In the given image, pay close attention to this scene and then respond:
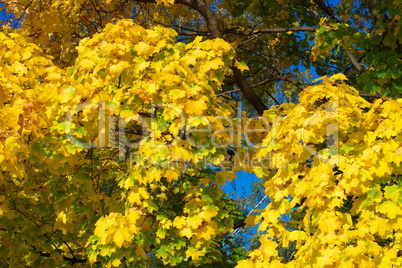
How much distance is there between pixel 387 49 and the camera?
769 cm

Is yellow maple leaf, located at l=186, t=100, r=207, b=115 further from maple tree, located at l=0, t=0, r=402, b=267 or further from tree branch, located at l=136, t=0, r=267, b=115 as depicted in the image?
tree branch, located at l=136, t=0, r=267, b=115

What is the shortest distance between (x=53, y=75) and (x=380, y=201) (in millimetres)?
4141

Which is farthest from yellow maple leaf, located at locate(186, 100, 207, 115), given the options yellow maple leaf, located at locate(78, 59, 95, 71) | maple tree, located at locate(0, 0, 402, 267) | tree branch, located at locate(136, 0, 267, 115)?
tree branch, located at locate(136, 0, 267, 115)

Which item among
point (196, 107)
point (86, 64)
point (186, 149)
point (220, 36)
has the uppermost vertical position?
point (220, 36)

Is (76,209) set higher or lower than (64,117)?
lower

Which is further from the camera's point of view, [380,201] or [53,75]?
[53,75]

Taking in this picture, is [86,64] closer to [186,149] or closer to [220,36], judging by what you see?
[186,149]

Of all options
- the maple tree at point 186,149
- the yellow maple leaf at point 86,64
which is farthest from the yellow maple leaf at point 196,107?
the yellow maple leaf at point 86,64

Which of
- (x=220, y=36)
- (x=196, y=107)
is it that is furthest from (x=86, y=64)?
(x=220, y=36)

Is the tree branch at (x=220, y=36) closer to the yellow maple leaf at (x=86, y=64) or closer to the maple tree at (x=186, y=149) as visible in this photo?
the maple tree at (x=186, y=149)

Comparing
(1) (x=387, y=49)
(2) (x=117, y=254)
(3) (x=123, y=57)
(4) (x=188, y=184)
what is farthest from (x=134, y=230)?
(1) (x=387, y=49)

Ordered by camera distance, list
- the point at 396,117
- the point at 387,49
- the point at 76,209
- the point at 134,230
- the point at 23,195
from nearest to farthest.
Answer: the point at 396,117 < the point at 134,230 < the point at 76,209 < the point at 23,195 < the point at 387,49

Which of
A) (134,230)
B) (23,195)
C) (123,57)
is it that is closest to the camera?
(134,230)

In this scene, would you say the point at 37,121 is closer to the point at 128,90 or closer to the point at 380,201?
the point at 128,90
